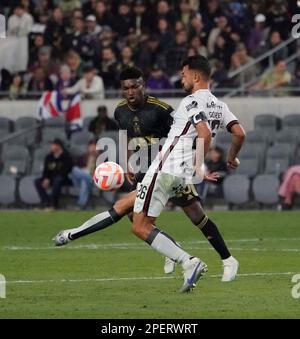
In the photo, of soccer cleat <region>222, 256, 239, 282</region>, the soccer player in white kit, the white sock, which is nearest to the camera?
the white sock

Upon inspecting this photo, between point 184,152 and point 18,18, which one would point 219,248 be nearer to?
point 184,152

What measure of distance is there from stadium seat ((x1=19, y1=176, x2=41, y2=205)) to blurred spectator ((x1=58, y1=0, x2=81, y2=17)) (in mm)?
5782

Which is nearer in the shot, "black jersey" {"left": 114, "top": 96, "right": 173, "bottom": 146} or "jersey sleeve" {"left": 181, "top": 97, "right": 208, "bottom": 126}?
"jersey sleeve" {"left": 181, "top": 97, "right": 208, "bottom": 126}

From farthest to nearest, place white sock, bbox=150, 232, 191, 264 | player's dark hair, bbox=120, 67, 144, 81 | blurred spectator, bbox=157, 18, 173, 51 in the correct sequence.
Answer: blurred spectator, bbox=157, 18, 173, 51 < player's dark hair, bbox=120, 67, 144, 81 < white sock, bbox=150, 232, 191, 264

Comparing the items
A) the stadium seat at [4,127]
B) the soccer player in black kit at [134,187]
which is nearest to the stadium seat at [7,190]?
the stadium seat at [4,127]

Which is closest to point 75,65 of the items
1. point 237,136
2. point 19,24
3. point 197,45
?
point 19,24

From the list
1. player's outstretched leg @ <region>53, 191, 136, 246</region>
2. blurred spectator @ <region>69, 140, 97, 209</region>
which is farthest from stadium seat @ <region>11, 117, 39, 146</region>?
player's outstretched leg @ <region>53, 191, 136, 246</region>

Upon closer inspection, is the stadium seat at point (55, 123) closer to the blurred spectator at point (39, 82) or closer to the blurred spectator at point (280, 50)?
the blurred spectator at point (39, 82)

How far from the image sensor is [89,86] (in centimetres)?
2869

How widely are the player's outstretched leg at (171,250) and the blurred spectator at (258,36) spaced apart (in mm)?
16351

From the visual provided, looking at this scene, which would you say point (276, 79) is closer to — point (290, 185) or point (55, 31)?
point (290, 185)

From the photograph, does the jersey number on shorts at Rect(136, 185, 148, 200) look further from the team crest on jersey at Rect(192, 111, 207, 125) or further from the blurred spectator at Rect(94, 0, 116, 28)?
the blurred spectator at Rect(94, 0, 116, 28)

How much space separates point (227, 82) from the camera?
28.4m

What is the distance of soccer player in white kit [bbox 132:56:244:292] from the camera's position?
41.5 feet
